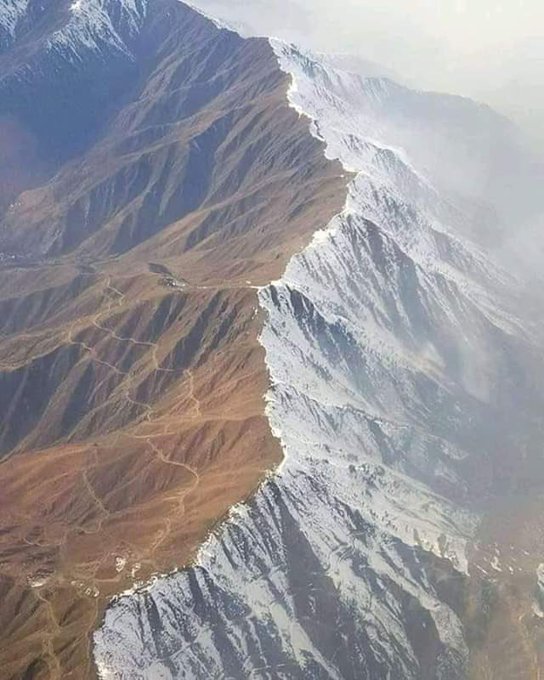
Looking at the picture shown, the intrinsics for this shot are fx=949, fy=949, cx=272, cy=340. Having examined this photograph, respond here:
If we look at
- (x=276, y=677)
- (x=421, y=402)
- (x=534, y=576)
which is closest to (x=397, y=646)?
(x=276, y=677)

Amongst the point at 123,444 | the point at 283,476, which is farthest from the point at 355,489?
the point at 123,444

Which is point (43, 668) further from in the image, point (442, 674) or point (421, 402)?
point (421, 402)

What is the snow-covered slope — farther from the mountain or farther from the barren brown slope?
the barren brown slope

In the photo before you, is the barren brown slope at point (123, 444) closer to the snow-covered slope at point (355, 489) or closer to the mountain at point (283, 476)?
the mountain at point (283, 476)

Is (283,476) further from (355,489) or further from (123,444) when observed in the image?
(123,444)

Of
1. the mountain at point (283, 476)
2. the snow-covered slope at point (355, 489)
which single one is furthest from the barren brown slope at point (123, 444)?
the snow-covered slope at point (355, 489)

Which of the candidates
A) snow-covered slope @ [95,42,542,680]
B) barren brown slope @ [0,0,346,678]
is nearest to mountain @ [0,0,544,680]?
snow-covered slope @ [95,42,542,680]

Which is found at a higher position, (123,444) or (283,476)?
(123,444)

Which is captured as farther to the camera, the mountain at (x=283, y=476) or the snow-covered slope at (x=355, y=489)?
the mountain at (x=283, y=476)

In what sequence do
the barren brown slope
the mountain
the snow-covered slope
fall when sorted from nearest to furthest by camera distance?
the snow-covered slope < the mountain < the barren brown slope
